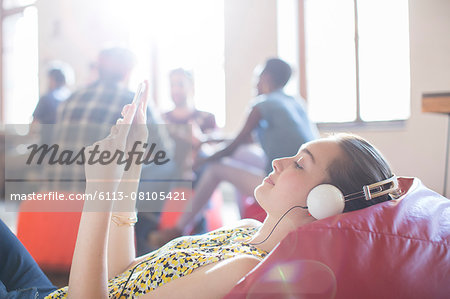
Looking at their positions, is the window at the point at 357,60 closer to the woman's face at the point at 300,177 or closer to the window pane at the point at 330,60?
the window pane at the point at 330,60

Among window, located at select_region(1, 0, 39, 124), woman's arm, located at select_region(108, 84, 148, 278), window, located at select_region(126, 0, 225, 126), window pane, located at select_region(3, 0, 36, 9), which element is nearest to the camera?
woman's arm, located at select_region(108, 84, 148, 278)

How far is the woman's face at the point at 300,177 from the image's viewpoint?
2.89 ft

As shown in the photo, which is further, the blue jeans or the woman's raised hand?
the blue jeans

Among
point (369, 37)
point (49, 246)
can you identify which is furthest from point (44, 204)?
point (369, 37)

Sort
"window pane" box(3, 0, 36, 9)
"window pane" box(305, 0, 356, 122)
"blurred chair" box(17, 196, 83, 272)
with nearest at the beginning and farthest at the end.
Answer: "blurred chair" box(17, 196, 83, 272)
"window pane" box(305, 0, 356, 122)
"window pane" box(3, 0, 36, 9)

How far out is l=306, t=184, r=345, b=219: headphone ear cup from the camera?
792 mm

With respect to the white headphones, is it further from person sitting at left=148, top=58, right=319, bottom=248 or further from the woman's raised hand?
person sitting at left=148, top=58, right=319, bottom=248

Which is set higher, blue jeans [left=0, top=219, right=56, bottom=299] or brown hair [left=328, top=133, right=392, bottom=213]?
brown hair [left=328, top=133, right=392, bottom=213]

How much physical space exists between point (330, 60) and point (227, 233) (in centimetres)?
378

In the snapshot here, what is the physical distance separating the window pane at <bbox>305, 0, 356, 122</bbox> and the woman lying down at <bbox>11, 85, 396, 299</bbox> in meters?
2.67

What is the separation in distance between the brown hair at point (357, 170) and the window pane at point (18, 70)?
661 centimetres

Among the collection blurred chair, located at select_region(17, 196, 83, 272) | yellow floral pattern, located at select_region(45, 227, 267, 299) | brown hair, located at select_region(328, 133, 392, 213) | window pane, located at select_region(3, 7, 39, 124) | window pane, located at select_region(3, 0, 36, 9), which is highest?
window pane, located at select_region(3, 0, 36, 9)

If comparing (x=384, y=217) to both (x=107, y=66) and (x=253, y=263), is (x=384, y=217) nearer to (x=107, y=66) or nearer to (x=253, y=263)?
(x=253, y=263)

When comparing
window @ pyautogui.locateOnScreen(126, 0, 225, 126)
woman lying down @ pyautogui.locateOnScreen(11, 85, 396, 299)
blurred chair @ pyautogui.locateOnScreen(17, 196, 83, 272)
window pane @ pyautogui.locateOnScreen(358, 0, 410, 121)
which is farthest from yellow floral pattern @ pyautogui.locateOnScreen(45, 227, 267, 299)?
window @ pyautogui.locateOnScreen(126, 0, 225, 126)
